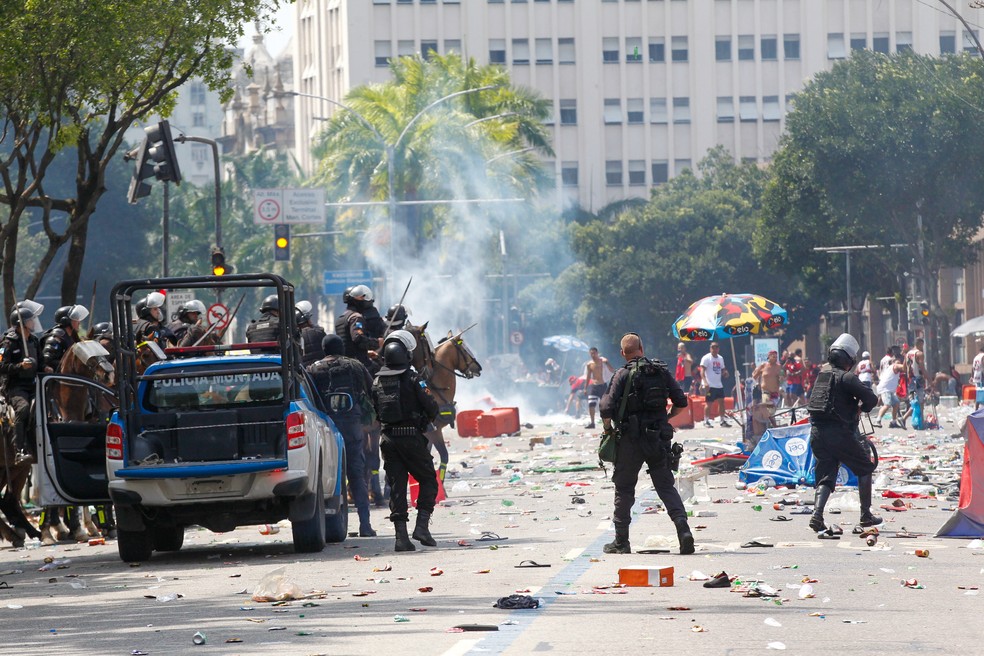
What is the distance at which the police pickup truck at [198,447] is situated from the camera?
551 inches

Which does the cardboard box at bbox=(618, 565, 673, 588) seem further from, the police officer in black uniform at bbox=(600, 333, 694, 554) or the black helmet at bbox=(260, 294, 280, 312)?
the black helmet at bbox=(260, 294, 280, 312)

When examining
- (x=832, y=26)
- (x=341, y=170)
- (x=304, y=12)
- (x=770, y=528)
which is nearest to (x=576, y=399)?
(x=341, y=170)

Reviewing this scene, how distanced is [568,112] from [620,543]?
289 ft

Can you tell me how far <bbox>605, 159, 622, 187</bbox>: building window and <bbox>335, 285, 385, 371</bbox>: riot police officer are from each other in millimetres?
81824

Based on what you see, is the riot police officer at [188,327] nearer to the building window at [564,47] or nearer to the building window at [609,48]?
the building window at [564,47]

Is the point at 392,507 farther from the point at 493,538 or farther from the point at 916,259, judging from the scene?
the point at 916,259

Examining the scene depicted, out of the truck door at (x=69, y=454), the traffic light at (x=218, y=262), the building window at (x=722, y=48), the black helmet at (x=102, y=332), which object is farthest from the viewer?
the building window at (x=722, y=48)

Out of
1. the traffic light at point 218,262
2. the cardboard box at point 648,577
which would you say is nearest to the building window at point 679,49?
the traffic light at point 218,262

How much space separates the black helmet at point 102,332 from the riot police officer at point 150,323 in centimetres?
23

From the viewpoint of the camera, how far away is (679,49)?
99.9 m

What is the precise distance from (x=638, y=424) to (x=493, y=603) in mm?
3704

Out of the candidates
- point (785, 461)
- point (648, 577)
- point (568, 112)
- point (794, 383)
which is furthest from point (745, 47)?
point (648, 577)

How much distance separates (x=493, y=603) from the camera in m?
10.4

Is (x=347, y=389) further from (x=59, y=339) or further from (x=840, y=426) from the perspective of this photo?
(x=840, y=426)
